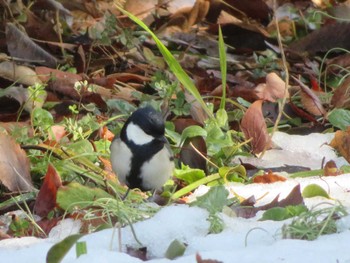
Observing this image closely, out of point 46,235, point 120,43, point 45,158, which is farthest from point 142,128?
point 120,43

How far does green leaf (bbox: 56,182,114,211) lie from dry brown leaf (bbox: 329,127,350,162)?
122cm

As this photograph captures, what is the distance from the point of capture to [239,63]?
6.23 m

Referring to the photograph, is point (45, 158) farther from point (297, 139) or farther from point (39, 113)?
point (297, 139)

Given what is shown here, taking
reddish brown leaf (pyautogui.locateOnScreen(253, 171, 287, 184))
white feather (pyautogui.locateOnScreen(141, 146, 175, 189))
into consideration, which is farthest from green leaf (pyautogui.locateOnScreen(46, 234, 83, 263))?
reddish brown leaf (pyautogui.locateOnScreen(253, 171, 287, 184))

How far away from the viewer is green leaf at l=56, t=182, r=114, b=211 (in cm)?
387

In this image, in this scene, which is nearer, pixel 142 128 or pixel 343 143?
pixel 142 128

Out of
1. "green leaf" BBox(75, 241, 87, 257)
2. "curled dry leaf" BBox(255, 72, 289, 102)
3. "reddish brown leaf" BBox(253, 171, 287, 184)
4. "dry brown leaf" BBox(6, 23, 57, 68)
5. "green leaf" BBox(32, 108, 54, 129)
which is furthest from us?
"dry brown leaf" BBox(6, 23, 57, 68)

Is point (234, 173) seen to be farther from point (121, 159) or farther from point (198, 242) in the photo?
point (198, 242)

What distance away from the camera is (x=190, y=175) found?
177 inches

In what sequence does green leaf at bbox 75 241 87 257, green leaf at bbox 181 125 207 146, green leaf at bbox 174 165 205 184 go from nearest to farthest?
green leaf at bbox 75 241 87 257, green leaf at bbox 174 165 205 184, green leaf at bbox 181 125 207 146

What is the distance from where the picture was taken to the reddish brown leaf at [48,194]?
3.92m

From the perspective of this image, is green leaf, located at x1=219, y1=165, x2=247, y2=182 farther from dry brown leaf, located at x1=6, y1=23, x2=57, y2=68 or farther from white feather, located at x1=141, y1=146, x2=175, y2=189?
dry brown leaf, located at x1=6, y1=23, x2=57, y2=68

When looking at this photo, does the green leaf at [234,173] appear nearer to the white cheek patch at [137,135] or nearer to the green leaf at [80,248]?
the white cheek patch at [137,135]

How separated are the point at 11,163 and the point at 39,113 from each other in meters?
0.64
